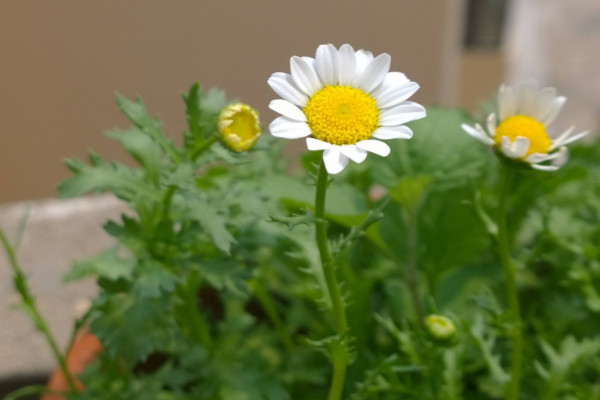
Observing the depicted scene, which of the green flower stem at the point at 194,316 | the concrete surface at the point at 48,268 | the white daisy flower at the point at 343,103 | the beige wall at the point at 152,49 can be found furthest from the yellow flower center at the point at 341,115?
the beige wall at the point at 152,49

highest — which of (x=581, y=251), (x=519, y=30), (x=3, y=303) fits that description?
(x=519, y=30)

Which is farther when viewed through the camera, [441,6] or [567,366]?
[441,6]

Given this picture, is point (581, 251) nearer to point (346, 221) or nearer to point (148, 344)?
point (346, 221)

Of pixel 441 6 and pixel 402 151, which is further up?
pixel 441 6

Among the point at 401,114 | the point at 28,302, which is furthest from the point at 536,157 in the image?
the point at 28,302

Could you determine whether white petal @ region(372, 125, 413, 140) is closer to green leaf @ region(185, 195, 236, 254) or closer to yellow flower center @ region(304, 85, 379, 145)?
yellow flower center @ region(304, 85, 379, 145)

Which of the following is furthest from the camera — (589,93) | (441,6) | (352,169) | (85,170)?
(589,93)

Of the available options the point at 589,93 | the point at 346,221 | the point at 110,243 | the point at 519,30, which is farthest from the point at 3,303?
the point at 519,30
